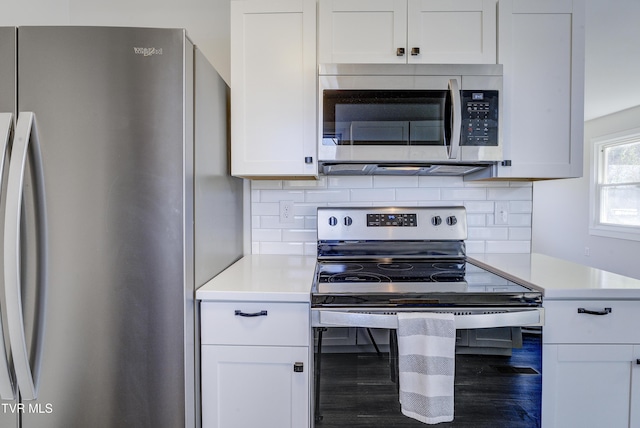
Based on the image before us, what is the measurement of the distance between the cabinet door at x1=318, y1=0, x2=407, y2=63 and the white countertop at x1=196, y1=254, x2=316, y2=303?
1001 millimetres

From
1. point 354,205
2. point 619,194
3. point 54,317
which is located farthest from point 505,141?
point 619,194

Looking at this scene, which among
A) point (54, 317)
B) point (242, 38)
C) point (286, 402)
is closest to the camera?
point (54, 317)

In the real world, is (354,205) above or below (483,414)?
above

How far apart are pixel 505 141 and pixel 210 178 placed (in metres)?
1.38

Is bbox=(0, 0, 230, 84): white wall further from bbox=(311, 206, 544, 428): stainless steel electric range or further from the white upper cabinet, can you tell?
bbox=(311, 206, 544, 428): stainless steel electric range

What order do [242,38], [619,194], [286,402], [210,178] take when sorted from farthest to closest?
[619,194] → [242,38] → [210,178] → [286,402]

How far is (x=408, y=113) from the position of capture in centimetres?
151

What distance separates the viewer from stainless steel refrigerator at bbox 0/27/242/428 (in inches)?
42.8

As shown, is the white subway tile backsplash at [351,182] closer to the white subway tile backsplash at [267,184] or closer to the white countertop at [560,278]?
the white subway tile backsplash at [267,184]

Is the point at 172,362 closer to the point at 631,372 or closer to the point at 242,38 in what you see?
the point at 242,38

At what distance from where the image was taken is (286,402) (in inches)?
48.6

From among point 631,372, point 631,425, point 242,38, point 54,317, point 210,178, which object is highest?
point 242,38

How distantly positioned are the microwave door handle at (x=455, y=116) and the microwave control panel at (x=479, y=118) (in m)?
0.03

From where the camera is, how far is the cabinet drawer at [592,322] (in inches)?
48.5
